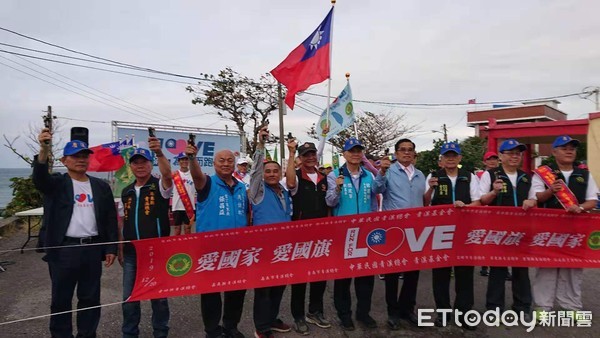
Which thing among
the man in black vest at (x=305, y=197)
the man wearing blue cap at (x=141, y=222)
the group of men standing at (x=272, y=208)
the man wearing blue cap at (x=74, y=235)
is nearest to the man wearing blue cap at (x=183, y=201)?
the group of men standing at (x=272, y=208)

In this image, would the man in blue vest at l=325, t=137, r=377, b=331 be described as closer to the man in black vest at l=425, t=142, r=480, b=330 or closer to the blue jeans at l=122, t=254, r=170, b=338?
the man in black vest at l=425, t=142, r=480, b=330

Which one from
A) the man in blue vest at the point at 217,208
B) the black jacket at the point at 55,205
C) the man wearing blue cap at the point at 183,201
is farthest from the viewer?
Answer: the man wearing blue cap at the point at 183,201

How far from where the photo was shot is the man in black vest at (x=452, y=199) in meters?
3.91

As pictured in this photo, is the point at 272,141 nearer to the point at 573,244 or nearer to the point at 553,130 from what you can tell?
the point at 553,130

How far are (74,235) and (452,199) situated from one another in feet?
12.6

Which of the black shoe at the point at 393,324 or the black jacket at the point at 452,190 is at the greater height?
the black jacket at the point at 452,190

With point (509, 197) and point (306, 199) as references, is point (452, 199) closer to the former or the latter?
point (509, 197)

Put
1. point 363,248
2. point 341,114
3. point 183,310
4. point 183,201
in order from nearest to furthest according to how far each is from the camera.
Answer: point 363,248, point 183,310, point 341,114, point 183,201

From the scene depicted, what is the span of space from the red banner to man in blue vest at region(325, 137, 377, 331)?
18 centimetres

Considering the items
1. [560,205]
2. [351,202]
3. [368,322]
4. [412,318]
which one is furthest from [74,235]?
[560,205]

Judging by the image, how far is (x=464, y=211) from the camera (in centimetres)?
388

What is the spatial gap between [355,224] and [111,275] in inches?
178

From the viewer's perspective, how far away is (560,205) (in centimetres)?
405

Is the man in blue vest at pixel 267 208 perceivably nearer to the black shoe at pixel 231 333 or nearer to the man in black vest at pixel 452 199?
the black shoe at pixel 231 333
